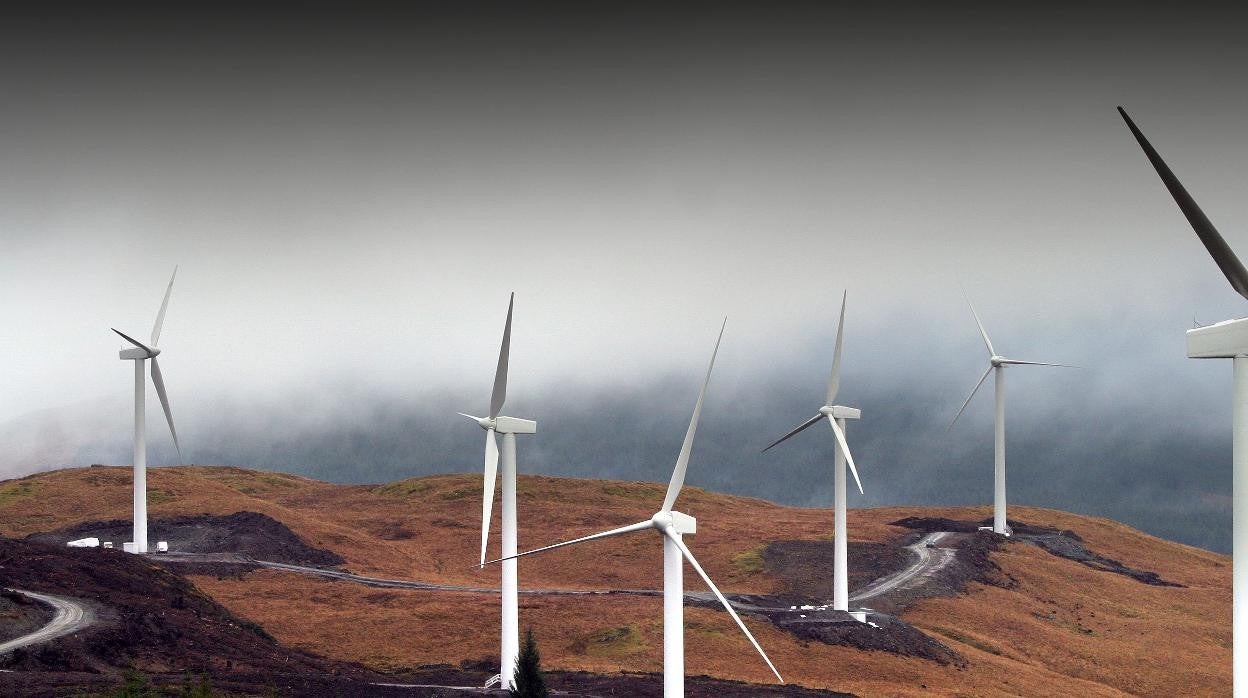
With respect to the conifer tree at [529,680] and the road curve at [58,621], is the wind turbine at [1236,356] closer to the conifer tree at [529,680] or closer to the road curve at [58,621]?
the conifer tree at [529,680]

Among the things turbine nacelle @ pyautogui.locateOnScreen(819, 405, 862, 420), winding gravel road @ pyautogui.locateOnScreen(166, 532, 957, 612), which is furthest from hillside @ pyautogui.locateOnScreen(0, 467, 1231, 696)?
turbine nacelle @ pyautogui.locateOnScreen(819, 405, 862, 420)

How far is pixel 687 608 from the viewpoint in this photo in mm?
97625

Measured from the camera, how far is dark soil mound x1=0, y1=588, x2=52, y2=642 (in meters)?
72.9

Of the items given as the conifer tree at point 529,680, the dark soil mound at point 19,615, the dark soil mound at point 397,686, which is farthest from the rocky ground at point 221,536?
the conifer tree at point 529,680

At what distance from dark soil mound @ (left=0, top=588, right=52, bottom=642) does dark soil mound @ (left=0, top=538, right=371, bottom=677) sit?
3356 mm

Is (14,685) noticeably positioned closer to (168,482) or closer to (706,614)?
(706,614)

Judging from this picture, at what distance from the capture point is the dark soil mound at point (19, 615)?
239 feet

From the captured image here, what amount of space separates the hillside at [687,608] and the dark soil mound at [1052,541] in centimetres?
328

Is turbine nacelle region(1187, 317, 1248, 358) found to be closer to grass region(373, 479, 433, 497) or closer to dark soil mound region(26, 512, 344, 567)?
dark soil mound region(26, 512, 344, 567)

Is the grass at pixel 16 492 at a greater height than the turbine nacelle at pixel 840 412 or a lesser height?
lesser

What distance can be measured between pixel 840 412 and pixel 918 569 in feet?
124

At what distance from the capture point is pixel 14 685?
60.2 meters

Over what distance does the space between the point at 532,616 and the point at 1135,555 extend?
331 feet

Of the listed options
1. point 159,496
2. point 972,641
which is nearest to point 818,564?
point 972,641
